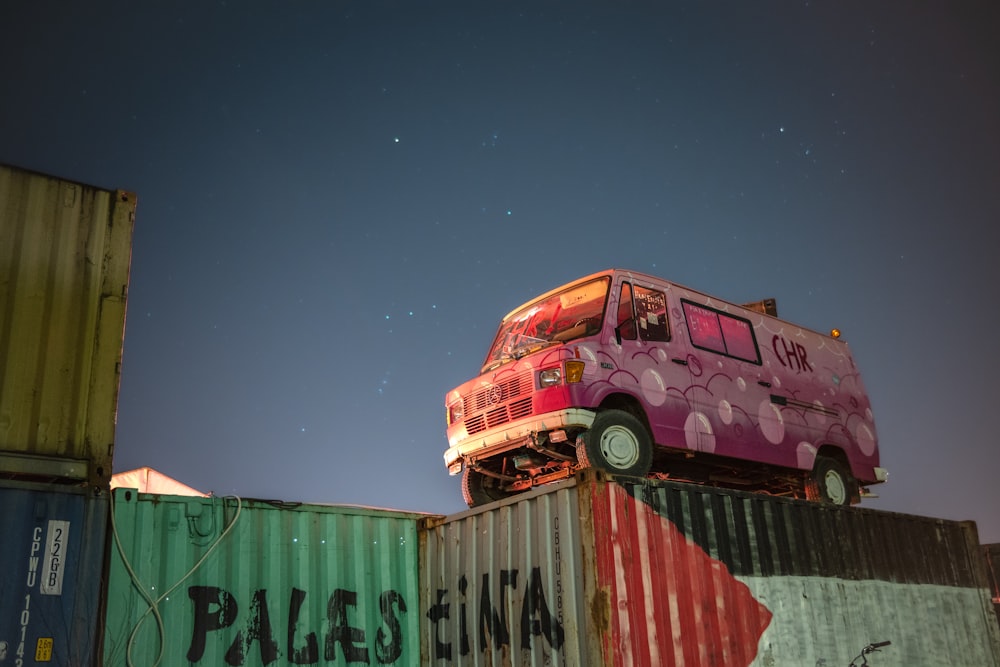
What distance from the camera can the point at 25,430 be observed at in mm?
5699

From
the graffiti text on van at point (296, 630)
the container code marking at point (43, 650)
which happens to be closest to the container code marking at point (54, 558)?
the container code marking at point (43, 650)

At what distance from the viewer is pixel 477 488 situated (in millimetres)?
9078

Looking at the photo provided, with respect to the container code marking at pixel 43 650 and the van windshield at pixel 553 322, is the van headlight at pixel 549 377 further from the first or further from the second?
the container code marking at pixel 43 650

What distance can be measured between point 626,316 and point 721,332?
155 cm

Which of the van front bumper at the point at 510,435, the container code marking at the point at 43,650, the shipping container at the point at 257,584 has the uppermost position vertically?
the van front bumper at the point at 510,435

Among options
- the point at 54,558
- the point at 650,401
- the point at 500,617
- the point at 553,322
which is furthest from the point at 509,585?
the point at 553,322

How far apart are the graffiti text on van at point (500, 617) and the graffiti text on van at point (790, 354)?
5.10 metres

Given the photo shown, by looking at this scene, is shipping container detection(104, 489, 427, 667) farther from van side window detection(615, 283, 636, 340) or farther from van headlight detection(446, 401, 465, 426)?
van side window detection(615, 283, 636, 340)

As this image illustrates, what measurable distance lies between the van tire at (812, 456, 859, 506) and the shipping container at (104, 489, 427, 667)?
5076 millimetres

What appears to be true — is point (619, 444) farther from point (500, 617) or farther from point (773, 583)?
point (500, 617)

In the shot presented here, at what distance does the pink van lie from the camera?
8.09 meters

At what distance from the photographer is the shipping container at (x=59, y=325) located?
18.8 ft

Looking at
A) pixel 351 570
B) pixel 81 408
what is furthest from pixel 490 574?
pixel 81 408

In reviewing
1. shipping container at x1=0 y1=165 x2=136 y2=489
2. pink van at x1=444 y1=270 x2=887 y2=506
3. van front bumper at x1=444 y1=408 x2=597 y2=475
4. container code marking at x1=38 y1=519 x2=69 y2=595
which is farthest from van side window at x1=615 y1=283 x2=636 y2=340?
container code marking at x1=38 y1=519 x2=69 y2=595
